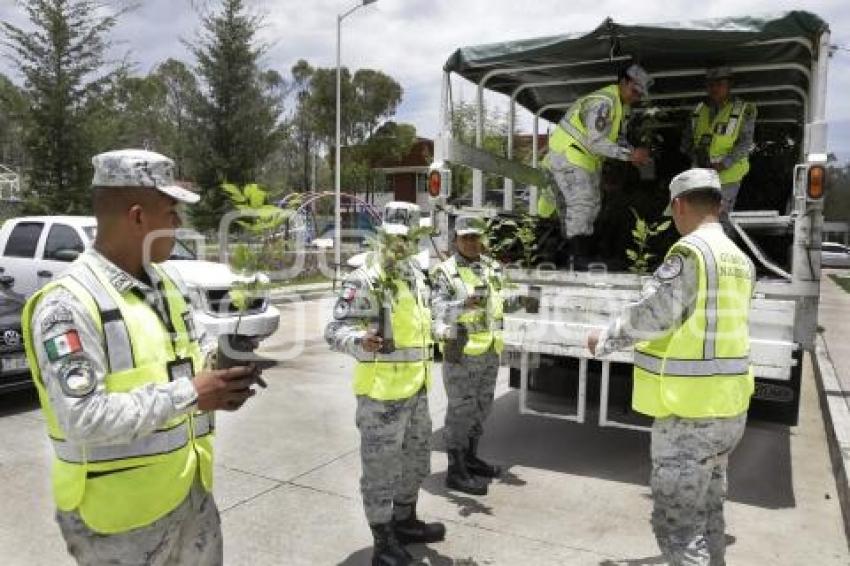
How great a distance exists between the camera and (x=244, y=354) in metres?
1.93

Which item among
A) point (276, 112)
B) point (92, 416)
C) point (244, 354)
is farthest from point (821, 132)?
point (276, 112)

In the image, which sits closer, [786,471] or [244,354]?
[244,354]

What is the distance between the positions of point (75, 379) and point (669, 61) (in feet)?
18.4

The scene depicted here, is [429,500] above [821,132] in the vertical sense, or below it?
below

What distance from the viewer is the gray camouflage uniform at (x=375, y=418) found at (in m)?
3.40

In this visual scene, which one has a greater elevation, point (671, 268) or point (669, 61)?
point (669, 61)

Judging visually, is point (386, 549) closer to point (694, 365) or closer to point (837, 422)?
point (694, 365)

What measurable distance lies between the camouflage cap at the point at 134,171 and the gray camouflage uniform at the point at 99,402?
0.21 m

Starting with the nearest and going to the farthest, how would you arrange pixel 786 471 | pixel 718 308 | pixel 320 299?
pixel 718 308, pixel 786 471, pixel 320 299

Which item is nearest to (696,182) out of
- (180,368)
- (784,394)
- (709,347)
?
(709,347)

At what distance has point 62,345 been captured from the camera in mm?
1786

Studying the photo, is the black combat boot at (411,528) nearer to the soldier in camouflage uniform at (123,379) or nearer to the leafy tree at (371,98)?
the soldier in camouflage uniform at (123,379)

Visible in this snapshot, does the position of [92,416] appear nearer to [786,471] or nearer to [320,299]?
[786,471]

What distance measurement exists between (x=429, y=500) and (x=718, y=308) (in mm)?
2193
